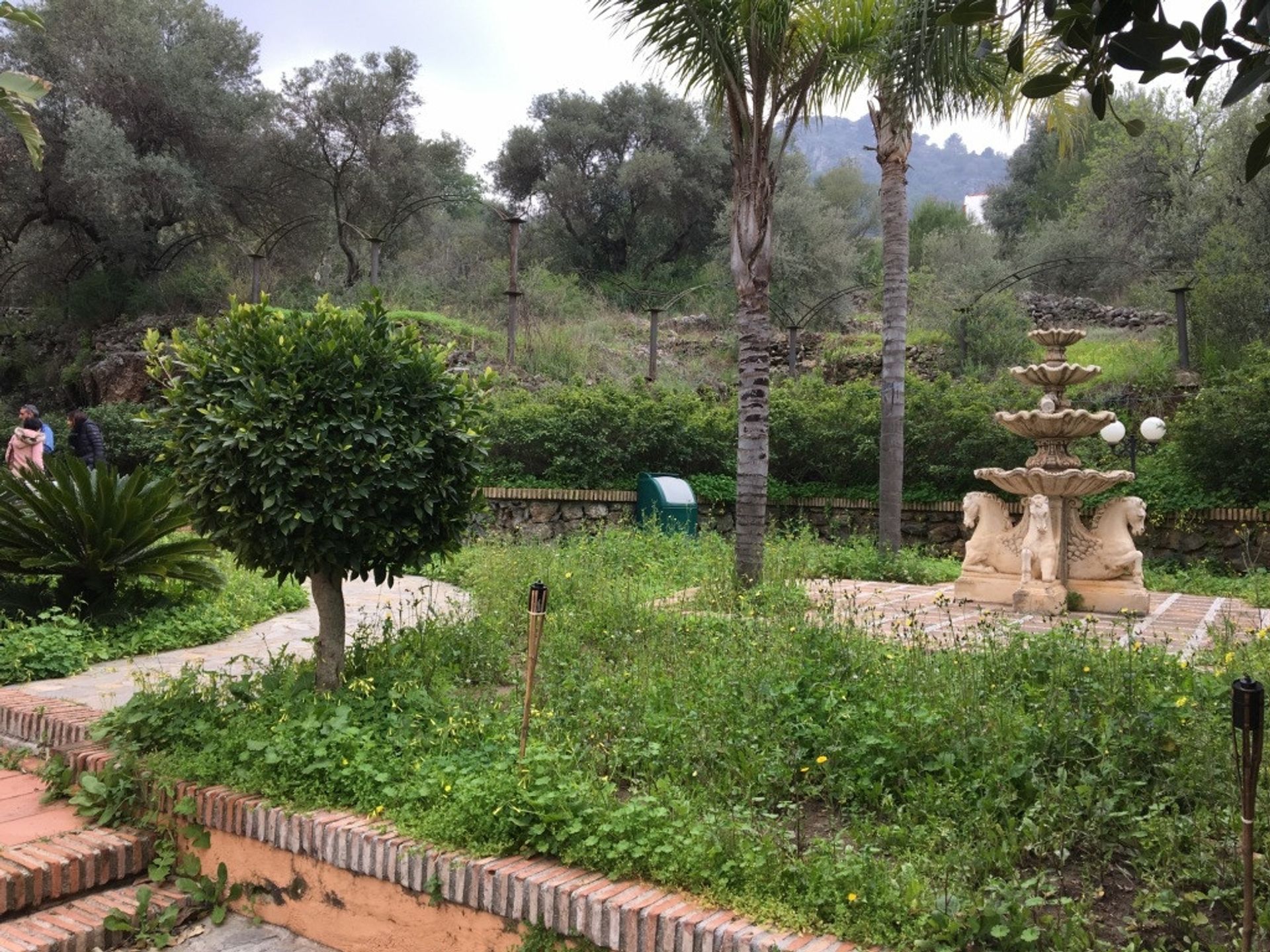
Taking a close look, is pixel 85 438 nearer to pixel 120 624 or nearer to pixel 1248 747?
pixel 120 624

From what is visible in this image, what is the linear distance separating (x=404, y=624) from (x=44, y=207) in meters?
18.0

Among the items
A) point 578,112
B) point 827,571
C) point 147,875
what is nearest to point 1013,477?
point 827,571

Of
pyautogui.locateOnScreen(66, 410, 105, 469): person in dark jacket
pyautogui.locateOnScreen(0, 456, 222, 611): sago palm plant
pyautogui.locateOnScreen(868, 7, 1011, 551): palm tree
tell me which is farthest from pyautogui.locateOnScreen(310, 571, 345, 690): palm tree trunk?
pyautogui.locateOnScreen(66, 410, 105, 469): person in dark jacket

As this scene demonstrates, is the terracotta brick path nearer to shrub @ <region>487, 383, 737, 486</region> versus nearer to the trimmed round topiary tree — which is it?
the trimmed round topiary tree

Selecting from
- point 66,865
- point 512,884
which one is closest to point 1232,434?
point 512,884

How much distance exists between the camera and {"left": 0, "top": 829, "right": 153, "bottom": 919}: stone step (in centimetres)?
368

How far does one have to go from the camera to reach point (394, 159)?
917 inches

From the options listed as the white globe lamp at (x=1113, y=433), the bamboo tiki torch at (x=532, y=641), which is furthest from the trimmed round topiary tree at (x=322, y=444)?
the white globe lamp at (x=1113, y=433)

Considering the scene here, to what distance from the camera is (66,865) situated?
3803 mm

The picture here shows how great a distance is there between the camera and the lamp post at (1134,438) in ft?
37.8

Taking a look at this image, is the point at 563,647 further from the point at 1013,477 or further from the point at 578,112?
the point at 578,112

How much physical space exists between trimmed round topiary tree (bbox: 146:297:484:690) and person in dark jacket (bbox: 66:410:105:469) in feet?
25.4

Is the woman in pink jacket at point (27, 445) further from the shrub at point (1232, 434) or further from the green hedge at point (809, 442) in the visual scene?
the shrub at point (1232, 434)

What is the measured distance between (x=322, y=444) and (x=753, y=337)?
4583mm
